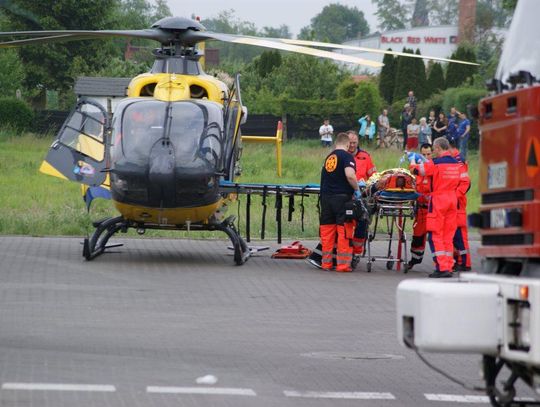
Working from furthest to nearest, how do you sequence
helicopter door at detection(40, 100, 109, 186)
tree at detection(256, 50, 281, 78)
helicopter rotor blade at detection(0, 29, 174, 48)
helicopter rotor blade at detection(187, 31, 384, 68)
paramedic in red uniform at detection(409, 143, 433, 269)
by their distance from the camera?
tree at detection(256, 50, 281, 78) → helicopter door at detection(40, 100, 109, 186) → helicopter rotor blade at detection(0, 29, 174, 48) → paramedic in red uniform at detection(409, 143, 433, 269) → helicopter rotor blade at detection(187, 31, 384, 68)

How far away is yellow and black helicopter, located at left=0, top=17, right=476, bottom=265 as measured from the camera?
66.0ft

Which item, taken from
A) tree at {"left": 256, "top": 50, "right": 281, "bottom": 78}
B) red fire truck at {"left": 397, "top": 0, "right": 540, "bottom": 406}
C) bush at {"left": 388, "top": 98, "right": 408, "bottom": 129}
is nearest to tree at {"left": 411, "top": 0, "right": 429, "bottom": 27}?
tree at {"left": 256, "top": 50, "right": 281, "bottom": 78}

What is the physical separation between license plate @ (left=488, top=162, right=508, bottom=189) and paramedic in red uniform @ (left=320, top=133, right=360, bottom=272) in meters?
10.9

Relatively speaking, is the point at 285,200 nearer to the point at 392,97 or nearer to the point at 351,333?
the point at 351,333

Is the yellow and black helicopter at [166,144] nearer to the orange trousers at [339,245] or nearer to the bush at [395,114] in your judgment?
the orange trousers at [339,245]

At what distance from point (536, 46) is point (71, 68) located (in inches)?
2207

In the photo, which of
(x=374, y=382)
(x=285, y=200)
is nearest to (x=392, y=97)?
(x=285, y=200)

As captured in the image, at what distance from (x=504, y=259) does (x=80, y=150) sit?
47.5ft

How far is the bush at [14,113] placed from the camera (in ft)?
174

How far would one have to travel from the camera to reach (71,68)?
2484 inches

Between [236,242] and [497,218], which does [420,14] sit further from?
[497,218]

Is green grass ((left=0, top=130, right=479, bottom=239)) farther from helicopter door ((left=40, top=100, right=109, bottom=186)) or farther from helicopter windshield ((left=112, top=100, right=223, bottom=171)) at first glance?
helicopter windshield ((left=112, top=100, right=223, bottom=171))

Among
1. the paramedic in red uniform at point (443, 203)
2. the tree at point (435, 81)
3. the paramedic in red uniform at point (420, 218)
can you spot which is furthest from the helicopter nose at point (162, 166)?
the tree at point (435, 81)

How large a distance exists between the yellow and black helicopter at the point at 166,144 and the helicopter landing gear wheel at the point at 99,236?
0.02 meters
